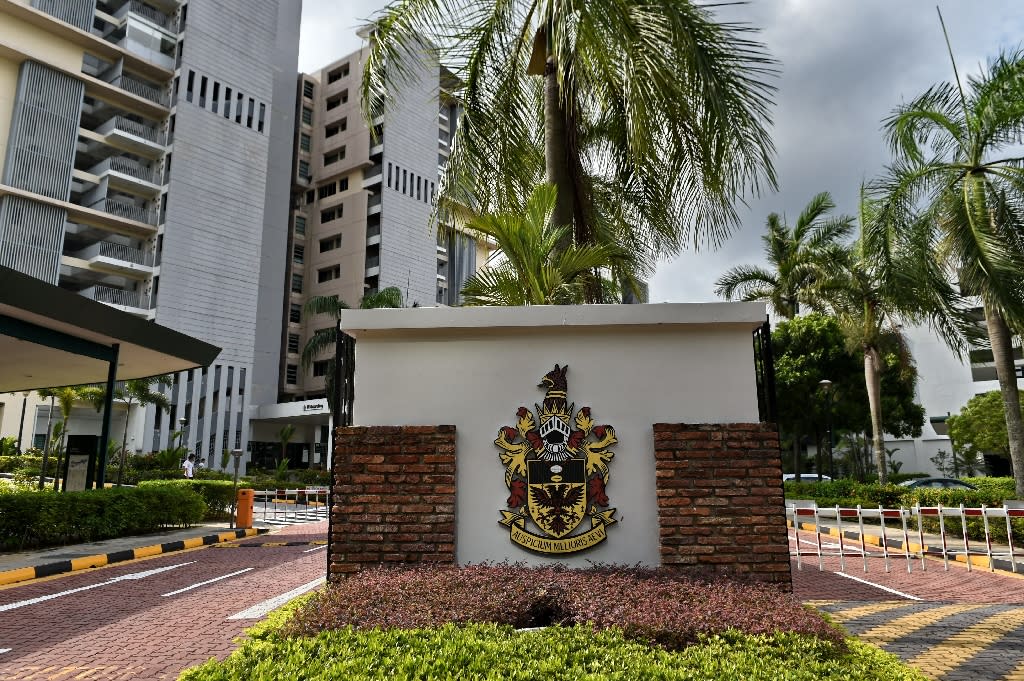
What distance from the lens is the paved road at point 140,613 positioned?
18.3ft

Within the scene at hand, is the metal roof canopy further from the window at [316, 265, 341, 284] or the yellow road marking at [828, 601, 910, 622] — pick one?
the window at [316, 265, 341, 284]

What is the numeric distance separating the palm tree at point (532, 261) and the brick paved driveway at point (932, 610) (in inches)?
182

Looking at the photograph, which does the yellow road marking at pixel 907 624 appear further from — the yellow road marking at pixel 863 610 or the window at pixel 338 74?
the window at pixel 338 74

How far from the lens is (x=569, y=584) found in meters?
5.24

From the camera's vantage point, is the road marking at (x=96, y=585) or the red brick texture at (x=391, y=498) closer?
the red brick texture at (x=391, y=498)

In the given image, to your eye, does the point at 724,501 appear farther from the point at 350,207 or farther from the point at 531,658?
the point at 350,207

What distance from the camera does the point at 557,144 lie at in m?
10.2

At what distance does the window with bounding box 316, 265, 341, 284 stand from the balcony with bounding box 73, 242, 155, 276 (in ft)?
56.6

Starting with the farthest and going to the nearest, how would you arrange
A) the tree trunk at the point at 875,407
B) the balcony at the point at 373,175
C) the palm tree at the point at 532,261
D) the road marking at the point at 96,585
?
the balcony at the point at 373,175 < the tree trunk at the point at 875,407 < the palm tree at the point at 532,261 < the road marking at the point at 96,585

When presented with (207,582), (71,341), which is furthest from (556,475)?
(71,341)

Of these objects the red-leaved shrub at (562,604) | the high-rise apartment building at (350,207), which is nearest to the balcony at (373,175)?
the high-rise apartment building at (350,207)

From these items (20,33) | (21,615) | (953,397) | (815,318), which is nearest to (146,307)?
(20,33)

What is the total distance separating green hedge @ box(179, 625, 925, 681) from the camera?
11.6 feet

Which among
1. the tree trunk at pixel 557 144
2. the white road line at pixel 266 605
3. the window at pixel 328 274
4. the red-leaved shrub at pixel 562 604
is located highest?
the window at pixel 328 274
